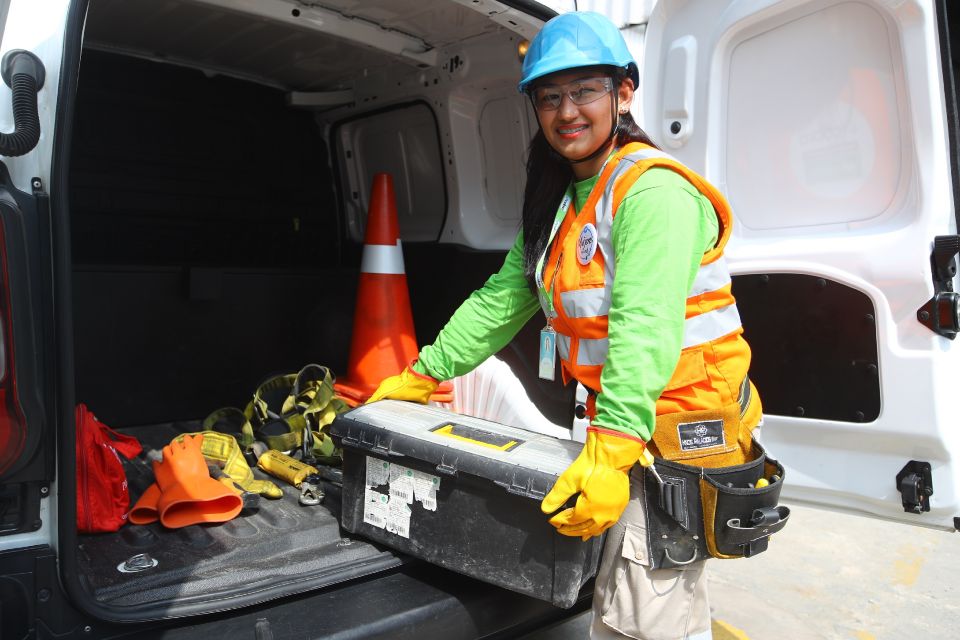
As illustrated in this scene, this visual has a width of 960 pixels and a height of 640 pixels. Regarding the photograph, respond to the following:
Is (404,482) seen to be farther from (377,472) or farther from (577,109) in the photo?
(577,109)

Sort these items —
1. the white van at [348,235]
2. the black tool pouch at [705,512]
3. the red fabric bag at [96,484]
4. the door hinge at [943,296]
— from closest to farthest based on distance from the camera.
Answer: the white van at [348,235] → the black tool pouch at [705,512] → the door hinge at [943,296] → the red fabric bag at [96,484]

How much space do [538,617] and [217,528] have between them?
112 cm

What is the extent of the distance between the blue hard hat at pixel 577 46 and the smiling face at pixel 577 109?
40mm

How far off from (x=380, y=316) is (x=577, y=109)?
204 centimetres

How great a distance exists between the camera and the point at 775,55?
2238mm

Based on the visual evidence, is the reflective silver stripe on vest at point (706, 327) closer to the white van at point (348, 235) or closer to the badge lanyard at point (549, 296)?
the badge lanyard at point (549, 296)

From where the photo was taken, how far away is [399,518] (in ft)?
6.90

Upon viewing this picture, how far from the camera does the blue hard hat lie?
70.9 inches

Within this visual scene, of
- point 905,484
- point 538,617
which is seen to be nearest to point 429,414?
point 538,617

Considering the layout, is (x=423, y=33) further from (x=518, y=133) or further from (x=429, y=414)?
(x=429, y=414)

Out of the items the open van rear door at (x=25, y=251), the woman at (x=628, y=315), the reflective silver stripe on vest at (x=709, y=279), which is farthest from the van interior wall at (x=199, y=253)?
the open van rear door at (x=25, y=251)

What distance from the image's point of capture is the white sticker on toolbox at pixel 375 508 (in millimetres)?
2139

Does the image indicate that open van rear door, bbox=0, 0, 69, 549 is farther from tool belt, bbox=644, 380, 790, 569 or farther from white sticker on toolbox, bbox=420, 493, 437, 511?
tool belt, bbox=644, 380, 790, 569

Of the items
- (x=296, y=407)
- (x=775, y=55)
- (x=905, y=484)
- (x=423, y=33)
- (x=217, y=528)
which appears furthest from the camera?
(x=296, y=407)
